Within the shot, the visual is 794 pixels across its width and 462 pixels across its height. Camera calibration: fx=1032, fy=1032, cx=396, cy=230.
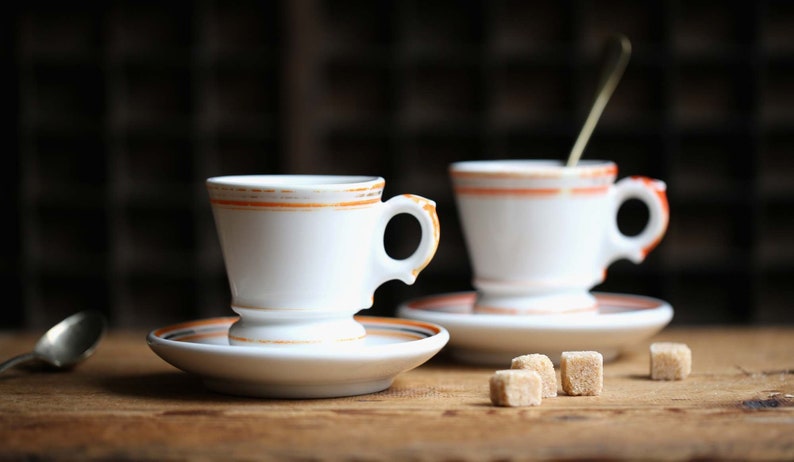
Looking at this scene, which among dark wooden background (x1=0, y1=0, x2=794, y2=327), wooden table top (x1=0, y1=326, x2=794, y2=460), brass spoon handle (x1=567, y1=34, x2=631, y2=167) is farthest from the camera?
dark wooden background (x1=0, y1=0, x2=794, y2=327)

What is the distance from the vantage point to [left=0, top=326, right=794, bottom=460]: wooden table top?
0.64m

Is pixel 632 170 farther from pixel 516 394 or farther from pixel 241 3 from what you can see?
pixel 516 394

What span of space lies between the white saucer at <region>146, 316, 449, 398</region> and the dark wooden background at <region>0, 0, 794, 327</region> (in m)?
1.89

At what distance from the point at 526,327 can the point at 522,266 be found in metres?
0.10

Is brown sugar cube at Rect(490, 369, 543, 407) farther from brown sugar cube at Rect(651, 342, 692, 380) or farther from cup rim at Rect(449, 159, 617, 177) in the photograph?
cup rim at Rect(449, 159, 617, 177)

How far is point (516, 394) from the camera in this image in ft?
2.50

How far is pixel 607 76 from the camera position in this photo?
1.13m

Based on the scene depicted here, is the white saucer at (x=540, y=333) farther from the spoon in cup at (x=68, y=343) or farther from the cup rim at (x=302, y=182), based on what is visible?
the spoon in cup at (x=68, y=343)

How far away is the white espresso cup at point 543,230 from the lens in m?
0.99

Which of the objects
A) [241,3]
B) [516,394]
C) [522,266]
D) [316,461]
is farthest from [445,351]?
[241,3]

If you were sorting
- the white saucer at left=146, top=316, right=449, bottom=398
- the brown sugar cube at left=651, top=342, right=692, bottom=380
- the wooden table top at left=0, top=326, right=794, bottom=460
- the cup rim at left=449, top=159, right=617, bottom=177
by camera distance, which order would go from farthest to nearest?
the cup rim at left=449, top=159, right=617, bottom=177 < the brown sugar cube at left=651, top=342, right=692, bottom=380 < the white saucer at left=146, top=316, right=449, bottom=398 < the wooden table top at left=0, top=326, right=794, bottom=460

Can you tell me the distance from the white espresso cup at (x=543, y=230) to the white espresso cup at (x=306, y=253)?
18 cm

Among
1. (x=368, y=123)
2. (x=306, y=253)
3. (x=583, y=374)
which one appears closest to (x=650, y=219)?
(x=583, y=374)

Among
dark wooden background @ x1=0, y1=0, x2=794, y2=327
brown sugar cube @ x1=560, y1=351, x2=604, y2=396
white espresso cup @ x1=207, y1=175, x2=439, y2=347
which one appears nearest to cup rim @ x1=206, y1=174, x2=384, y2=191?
white espresso cup @ x1=207, y1=175, x2=439, y2=347
